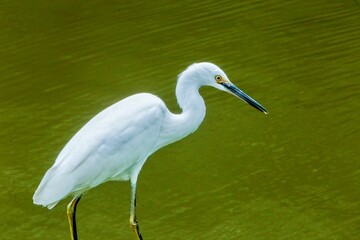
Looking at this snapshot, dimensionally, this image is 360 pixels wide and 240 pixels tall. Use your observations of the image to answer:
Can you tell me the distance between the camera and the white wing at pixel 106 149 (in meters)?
4.23

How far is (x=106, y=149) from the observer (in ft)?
14.3

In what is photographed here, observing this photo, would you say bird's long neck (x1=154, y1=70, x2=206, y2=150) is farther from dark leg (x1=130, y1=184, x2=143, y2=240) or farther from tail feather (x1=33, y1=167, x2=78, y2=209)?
tail feather (x1=33, y1=167, x2=78, y2=209)

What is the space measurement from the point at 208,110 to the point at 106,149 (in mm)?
2428

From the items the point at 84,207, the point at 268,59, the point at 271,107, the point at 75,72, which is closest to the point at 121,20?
the point at 75,72

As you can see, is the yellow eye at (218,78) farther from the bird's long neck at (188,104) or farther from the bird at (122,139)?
the bird's long neck at (188,104)

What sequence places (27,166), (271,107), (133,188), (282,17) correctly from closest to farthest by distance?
(133,188)
(27,166)
(271,107)
(282,17)

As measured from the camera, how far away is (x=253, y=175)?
5348mm

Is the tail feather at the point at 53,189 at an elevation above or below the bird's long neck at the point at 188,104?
below

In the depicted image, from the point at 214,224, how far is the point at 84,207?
1.01 metres

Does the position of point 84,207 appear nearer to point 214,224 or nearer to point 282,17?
point 214,224

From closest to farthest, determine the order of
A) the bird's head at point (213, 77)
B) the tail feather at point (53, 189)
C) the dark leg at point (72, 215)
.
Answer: the tail feather at point (53, 189), the bird's head at point (213, 77), the dark leg at point (72, 215)

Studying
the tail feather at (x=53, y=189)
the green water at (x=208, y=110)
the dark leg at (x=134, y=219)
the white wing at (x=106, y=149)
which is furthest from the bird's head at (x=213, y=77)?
the tail feather at (x=53, y=189)

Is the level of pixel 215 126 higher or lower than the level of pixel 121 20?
lower

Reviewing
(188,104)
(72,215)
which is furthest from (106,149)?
(188,104)
